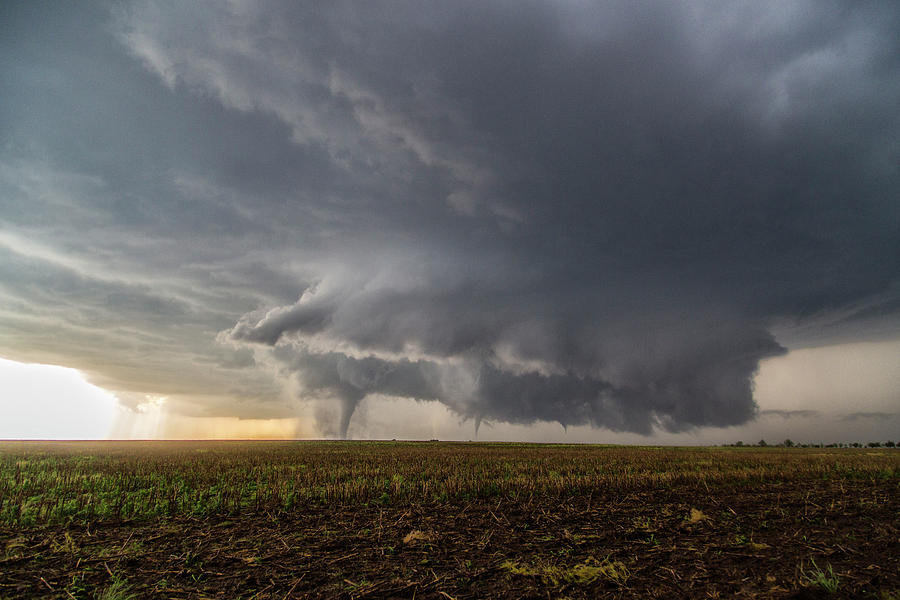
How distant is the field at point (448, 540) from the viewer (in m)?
9.59

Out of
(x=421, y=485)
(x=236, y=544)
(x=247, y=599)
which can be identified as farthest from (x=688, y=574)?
(x=421, y=485)

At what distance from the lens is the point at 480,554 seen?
11.8 m

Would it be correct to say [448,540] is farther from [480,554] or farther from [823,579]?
[823,579]

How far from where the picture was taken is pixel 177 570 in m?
10.8

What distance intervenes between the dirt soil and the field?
7 centimetres

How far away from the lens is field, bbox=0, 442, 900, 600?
31.5 ft

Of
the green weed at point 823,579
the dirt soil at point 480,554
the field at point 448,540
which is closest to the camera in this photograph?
the green weed at point 823,579

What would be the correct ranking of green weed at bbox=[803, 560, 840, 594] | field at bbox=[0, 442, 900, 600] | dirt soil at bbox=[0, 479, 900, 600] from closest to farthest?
green weed at bbox=[803, 560, 840, 594]
dirt soil at bbox=[0, 479, 900, 600]
field at bbox=[0, 442, 900, 600]

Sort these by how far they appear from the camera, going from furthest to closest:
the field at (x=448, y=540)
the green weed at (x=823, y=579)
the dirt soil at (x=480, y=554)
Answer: the field at (x=448, y=540) → the dirt soil at (x=480, y=554) → the green weed at (x=823, y=579)

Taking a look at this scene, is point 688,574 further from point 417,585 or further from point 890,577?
point 417,585

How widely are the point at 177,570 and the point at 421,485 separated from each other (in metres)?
14.3

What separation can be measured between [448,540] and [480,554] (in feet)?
5.50

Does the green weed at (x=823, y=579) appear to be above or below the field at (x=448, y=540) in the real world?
above

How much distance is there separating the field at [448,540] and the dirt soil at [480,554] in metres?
0.07
